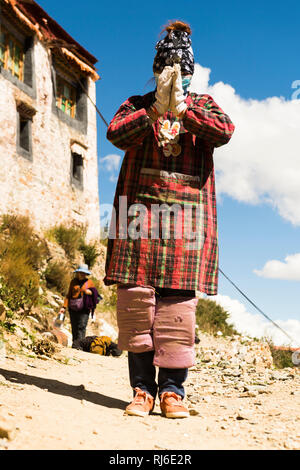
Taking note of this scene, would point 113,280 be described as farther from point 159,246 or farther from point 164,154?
point 164,154

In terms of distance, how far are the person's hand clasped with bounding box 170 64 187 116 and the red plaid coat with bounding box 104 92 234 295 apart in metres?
0.06

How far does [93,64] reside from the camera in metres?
18.7

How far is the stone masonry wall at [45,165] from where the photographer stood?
45.0ft

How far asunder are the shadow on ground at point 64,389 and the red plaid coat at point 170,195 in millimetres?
831

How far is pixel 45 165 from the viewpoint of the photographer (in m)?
15.5

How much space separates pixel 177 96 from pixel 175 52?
14.2 inches

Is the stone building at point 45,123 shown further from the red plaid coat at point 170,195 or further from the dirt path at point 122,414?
the red plaid coat at point 170,195

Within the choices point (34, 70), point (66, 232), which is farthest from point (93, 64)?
point (66, 232)

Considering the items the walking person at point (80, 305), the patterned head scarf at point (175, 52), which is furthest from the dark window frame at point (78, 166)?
the patterned head scarf at point (175, 52)

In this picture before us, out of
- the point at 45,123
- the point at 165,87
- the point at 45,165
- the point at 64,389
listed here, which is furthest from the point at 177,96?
the point at 45,123

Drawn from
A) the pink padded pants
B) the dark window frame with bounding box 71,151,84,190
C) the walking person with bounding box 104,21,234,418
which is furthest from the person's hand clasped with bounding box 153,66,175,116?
the dark window frame with bounding box 71,151,84,190

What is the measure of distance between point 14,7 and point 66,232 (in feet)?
21.9

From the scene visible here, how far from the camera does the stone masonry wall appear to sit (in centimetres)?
1372
